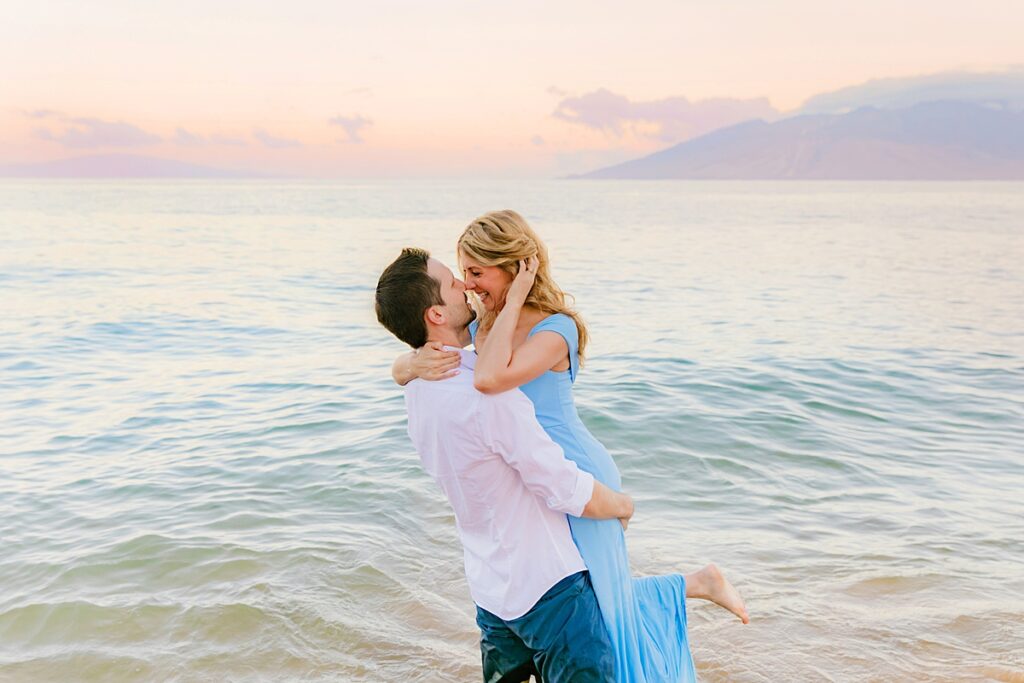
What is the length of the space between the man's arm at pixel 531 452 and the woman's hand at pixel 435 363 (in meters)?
0.14

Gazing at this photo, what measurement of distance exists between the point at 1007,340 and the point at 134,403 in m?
12.4

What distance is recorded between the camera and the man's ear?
2.64 metres

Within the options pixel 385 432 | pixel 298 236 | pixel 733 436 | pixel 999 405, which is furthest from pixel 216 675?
pixel 298 236

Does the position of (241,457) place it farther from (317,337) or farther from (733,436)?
(317,337)

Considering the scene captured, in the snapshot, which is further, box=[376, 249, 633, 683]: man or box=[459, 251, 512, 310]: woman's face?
box=[459, 251, 512, 310]: woman's face

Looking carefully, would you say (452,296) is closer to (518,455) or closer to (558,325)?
(558,325)

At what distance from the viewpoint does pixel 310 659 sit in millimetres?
4734

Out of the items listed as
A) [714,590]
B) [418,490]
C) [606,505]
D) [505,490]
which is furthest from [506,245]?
[418,490]

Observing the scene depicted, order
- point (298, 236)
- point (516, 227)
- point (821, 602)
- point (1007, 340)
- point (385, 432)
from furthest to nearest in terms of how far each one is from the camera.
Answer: point (298, 236), point (1007, 340), point (385, 432), point (821, 602), point (516, 227)

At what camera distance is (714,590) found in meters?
3.41

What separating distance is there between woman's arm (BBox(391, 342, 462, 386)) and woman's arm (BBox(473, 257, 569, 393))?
0.07 meters

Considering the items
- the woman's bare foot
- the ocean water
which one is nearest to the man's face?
the ocean water

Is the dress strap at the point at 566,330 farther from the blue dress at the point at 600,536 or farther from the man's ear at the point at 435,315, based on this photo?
the man's ear at the point at 435,315

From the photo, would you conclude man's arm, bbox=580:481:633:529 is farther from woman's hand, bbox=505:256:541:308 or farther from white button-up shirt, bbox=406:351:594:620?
woman's hand, bbox=505:256:541:308
